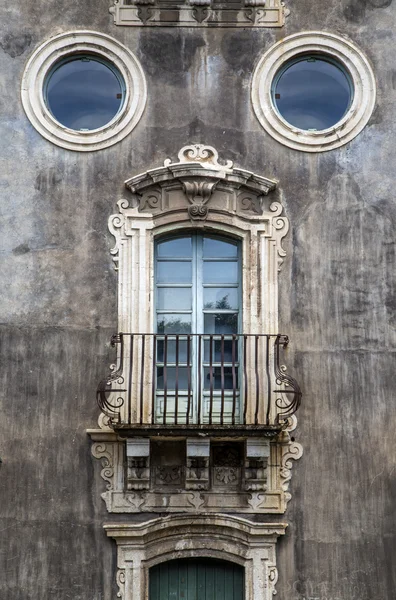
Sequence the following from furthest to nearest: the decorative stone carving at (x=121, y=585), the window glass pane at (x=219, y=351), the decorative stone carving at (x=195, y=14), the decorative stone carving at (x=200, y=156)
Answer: the decorative stone carving at (x=195, y=14)
the decorative stone carving at (x=200, y=156)
the window glass pane at (x=219, y=351)
the decorative stone carving at (x=121, y=585)

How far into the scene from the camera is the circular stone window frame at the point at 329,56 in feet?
52.2

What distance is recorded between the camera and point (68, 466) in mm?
15008

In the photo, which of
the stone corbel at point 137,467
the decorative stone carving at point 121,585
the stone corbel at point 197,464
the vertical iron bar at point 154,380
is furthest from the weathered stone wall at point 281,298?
the stone corbel at point 197,464

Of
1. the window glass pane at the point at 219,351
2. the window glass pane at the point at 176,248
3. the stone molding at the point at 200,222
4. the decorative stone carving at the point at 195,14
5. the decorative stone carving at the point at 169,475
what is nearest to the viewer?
the decorative stone carving at the point at 169,475

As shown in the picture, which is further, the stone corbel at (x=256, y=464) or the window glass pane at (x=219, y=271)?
the window glass pane at (x=219, y=271)

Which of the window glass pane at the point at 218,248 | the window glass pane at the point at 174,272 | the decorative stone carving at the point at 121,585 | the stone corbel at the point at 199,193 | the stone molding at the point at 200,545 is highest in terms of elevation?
the stone corbel at the point at 199,193

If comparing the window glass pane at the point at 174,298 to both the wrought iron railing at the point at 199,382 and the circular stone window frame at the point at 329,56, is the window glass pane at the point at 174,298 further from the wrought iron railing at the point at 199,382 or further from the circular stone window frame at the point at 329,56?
the circular stone window frame at the point at 329,56

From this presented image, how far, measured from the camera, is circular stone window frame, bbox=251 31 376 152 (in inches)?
626

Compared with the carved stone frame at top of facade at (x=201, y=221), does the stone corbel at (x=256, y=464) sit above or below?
below

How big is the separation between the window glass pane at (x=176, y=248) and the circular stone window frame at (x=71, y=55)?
1.36 metres

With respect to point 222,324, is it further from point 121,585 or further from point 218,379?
point 121,585

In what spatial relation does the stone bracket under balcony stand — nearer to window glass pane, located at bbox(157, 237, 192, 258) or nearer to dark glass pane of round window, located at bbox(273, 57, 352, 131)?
window glass pane, located at bbox(157, 237, 192, 258)

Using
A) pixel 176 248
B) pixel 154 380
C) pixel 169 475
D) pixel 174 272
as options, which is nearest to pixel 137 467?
pixel 169 475

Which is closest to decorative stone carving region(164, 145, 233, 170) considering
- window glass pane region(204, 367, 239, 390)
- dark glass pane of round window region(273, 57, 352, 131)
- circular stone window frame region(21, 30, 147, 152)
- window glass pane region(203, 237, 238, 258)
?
circular stone window frame region(21, 30, 147, 152)
